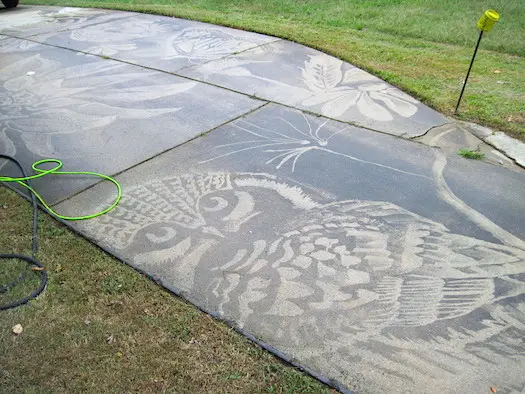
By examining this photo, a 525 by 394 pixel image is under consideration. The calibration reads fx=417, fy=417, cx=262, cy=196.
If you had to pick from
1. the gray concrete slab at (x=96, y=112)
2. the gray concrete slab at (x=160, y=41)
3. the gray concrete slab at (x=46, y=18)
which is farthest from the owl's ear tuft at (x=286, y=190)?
the gray concrete slab at (x=46, y=18)

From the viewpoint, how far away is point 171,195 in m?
2.46


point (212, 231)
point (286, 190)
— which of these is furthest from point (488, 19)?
point (212, 231)

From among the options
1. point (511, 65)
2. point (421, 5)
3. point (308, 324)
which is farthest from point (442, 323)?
point (421, 5)

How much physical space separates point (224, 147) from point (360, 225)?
3.90 feet

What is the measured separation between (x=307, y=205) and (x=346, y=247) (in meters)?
0.39

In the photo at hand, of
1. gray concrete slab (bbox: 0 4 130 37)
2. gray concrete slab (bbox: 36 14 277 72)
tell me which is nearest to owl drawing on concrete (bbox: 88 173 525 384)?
gray concrete slab (bbox: 36 14 277 72)

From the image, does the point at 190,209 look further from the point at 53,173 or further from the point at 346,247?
the point at 53,173

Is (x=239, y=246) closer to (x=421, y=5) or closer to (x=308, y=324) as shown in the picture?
(x=308, y=324)

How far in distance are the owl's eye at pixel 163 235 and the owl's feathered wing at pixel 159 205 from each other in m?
0.06

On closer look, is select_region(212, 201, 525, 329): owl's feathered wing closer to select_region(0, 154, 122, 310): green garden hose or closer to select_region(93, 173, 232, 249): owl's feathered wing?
select_region(93, 173, 232, 249): owl's feathered wing

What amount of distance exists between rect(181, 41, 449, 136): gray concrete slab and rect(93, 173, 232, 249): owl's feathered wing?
135cm

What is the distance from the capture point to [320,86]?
3912 mm

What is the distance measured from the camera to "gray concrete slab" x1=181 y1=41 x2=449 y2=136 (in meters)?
3.36

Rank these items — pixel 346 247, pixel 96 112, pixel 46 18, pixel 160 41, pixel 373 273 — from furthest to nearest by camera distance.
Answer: pixel 46 18 → pixel 160 41 → pixel 96 112 → pixel 346 247 → pixel 373 273
